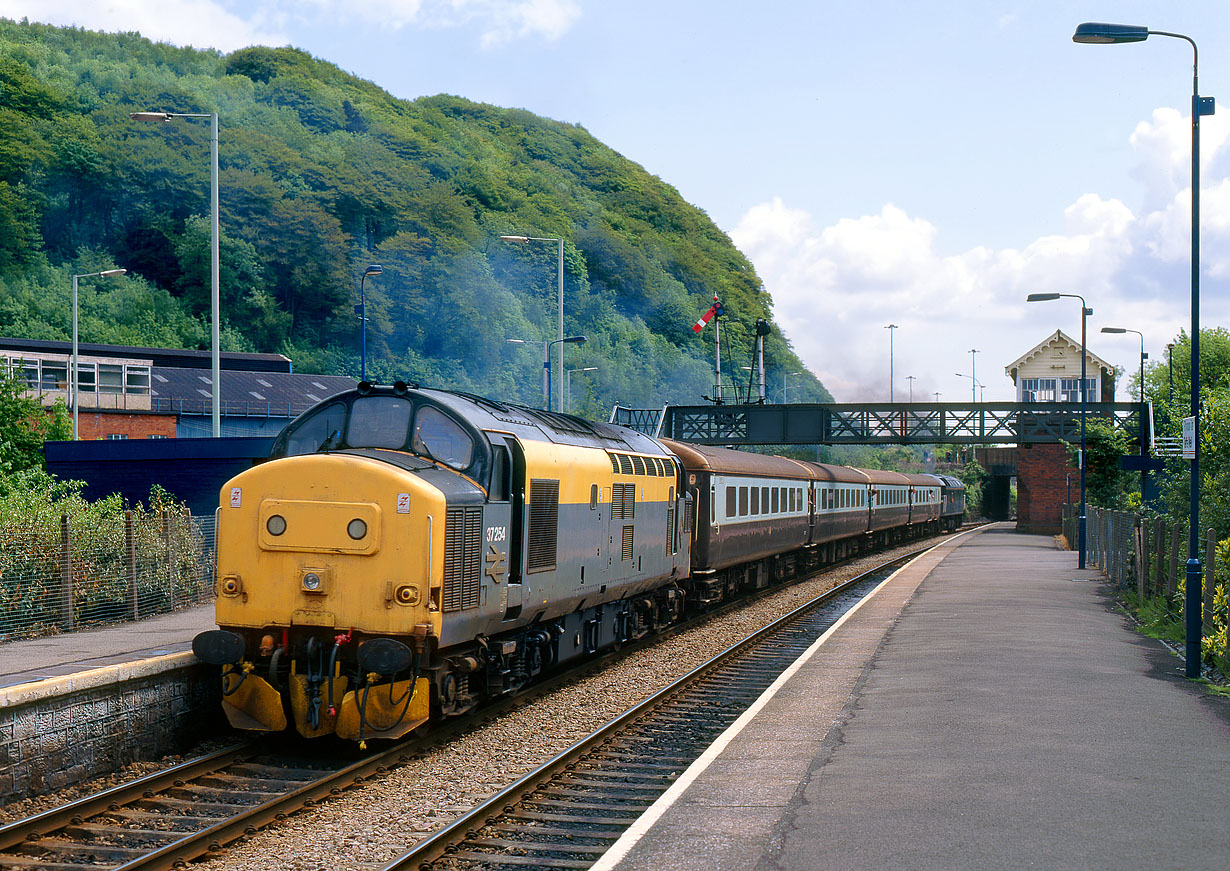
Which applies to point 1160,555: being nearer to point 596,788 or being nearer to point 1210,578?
point 1210,578

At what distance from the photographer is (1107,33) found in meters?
15.3

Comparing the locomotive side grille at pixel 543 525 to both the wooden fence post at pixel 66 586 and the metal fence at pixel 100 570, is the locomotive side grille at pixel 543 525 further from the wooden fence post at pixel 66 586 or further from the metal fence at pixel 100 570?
the wooden fence post at pixel 66 586

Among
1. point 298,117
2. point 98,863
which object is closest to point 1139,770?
point 98,863

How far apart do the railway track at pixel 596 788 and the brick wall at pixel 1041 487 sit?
4886 centimetres

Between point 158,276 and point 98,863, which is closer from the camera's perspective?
point 98,863

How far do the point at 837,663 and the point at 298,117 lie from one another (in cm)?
11574

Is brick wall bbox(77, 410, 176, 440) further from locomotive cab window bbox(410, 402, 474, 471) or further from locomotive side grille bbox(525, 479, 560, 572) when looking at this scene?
locomotive cab window bbox(410, 402, 474, 471)

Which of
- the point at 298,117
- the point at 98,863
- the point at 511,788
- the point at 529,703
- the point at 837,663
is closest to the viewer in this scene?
the point at 98,863

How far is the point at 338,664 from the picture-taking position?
10.9 m

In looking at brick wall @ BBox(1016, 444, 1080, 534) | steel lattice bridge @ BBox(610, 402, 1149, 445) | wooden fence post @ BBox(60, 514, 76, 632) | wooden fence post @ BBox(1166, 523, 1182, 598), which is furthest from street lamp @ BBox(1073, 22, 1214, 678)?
brick wall @ BBox(1016, 444, 1080, 534)

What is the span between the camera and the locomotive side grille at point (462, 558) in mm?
10945

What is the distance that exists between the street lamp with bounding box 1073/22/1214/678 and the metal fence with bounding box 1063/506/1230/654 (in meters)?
0.38

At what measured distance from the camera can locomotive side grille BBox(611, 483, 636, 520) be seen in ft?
53.0

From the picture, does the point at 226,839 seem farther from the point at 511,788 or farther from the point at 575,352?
the point at 575,352
